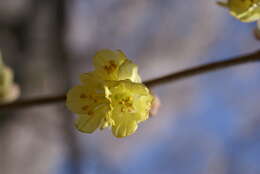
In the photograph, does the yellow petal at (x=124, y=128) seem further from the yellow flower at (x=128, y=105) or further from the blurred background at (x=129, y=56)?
the blurred background at (x=129, y=56)

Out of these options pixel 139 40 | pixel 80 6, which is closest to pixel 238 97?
pixel 139 40

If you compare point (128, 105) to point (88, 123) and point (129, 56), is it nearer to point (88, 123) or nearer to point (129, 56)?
point (88, 123)

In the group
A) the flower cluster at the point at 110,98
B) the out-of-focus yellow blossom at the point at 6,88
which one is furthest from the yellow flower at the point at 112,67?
the out-of-focus yellow blossom at the point at 6,88

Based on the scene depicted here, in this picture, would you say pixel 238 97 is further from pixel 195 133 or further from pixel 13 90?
pixel 13 90

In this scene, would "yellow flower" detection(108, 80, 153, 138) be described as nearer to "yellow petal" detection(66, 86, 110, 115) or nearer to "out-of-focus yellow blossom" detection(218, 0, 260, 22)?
"yellow petal" detection(66, 86, 110, 115)

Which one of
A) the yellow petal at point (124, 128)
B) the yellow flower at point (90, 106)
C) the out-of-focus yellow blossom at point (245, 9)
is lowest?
the yellow petal at point (124, 128)
